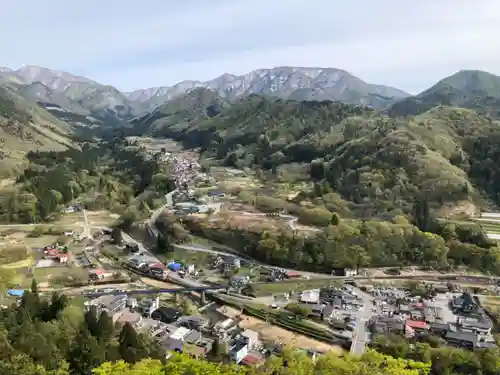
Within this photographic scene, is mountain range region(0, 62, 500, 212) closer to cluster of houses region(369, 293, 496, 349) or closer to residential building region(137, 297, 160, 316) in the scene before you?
cluster of houses region(369, 293, 496, 349)

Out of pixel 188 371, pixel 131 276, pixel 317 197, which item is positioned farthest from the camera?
pixel 317 197

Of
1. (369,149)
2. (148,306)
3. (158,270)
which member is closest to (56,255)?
(158,270)

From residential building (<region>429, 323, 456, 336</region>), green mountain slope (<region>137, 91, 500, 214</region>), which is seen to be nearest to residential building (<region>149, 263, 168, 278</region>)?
residential building (<region>429, 323, 456, 336</region>)

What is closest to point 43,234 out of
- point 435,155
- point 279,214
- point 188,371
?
point 279,214

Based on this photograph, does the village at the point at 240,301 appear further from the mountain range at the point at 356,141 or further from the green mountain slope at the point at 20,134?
the green mountain slope at the point at 20,134

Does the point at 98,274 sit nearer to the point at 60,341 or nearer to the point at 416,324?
the point at 60,341

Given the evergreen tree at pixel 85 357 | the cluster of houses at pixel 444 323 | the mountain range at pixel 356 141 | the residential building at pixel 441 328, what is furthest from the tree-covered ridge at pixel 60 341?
the mountain range at pixel 356 141

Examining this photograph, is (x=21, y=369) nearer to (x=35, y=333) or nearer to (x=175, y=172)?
(x=35, y=333)
